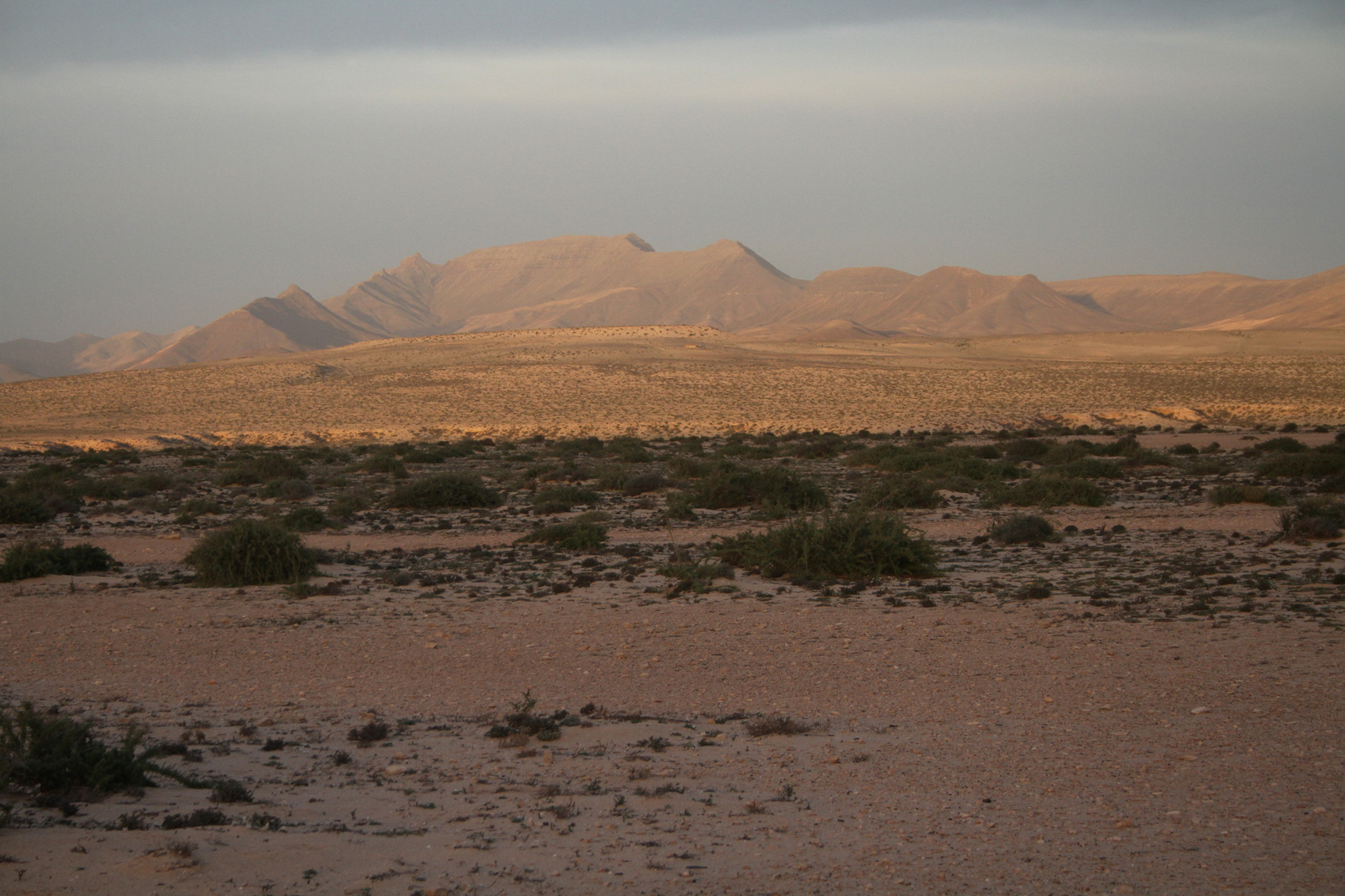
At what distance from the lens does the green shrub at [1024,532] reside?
1742 cm

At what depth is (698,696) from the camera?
8.73 meters

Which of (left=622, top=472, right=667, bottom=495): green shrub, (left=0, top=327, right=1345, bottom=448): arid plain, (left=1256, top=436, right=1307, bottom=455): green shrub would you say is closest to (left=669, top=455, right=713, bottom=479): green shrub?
(left=622, top=472, right=667, bottom=495): green shrub

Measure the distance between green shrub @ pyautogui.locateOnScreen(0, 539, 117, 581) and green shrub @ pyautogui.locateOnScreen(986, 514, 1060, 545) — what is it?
14774mm

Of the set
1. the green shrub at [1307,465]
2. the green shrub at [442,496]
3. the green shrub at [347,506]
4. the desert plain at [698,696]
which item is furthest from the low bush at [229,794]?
the green shrub at [1307,465]

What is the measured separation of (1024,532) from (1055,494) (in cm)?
627

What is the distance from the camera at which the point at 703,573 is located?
46.5 ft

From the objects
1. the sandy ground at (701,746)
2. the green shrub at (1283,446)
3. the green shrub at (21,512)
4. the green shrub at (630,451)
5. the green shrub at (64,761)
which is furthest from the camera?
the green shrub at (630,451)

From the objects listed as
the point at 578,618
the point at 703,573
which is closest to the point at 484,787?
the point at 578,618

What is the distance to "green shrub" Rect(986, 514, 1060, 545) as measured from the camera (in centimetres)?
1742

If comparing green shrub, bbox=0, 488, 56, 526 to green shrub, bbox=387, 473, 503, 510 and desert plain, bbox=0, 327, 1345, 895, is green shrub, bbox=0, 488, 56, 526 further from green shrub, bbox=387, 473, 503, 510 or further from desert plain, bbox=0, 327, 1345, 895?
green shrub, bbox=387, 473, 503, 510

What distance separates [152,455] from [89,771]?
43.8 meters

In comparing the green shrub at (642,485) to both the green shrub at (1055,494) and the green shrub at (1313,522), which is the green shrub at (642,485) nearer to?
the green shrub at (1055,494)

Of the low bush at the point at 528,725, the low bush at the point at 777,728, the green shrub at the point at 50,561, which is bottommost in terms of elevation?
the low bush at the point at 777,728

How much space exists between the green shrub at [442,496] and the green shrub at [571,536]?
233 inches
